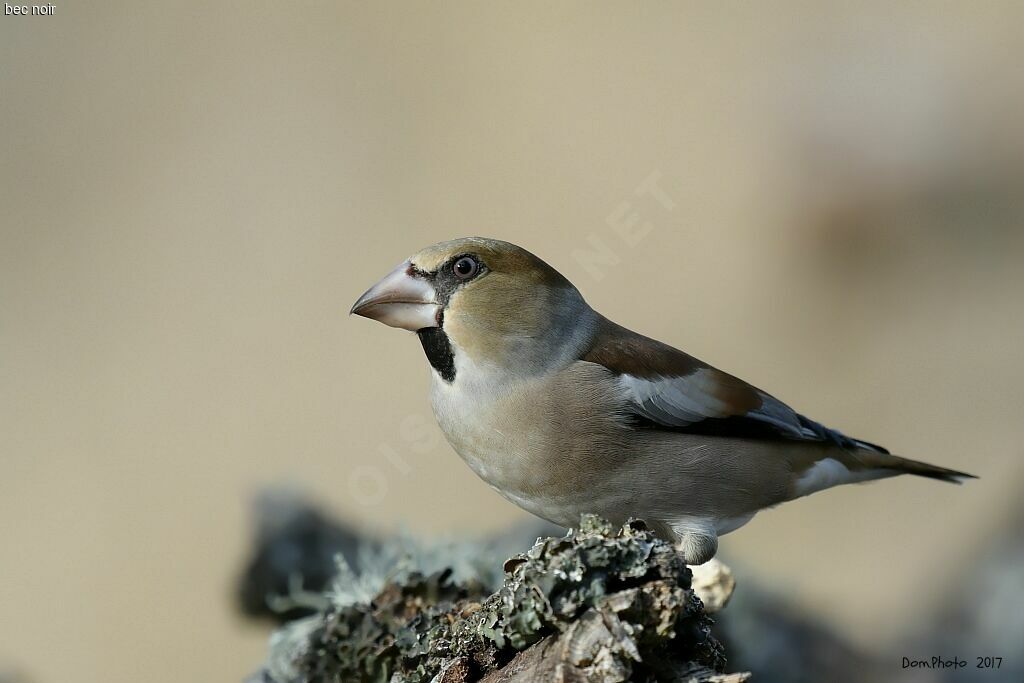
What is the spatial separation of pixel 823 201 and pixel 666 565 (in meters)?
2.37

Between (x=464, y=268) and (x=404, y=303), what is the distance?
10cm

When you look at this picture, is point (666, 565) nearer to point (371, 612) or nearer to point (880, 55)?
point (371, 612)

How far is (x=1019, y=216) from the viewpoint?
3.18 meters

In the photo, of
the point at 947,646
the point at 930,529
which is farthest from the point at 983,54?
the point at 947,646

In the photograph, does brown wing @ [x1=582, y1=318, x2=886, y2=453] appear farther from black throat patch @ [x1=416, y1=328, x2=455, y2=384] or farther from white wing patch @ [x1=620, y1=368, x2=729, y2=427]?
black throat patch @ [x1=416, y1=328, x2=455, y2=384]

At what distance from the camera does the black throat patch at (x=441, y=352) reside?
139 cm

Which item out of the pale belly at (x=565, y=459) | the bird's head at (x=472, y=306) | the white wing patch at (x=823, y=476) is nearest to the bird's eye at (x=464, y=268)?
the bird's head at (x=472, y=306)

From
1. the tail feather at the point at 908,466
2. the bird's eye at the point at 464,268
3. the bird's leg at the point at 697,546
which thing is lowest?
the bird's leg at the point at 697,546

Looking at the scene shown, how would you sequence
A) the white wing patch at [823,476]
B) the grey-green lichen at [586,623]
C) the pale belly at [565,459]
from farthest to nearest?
the white wing patch at [823,476]
the pale belly at [565,459]
the grey-green lichen at [586,623]

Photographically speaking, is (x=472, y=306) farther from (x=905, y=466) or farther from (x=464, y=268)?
(x=905, y=466)

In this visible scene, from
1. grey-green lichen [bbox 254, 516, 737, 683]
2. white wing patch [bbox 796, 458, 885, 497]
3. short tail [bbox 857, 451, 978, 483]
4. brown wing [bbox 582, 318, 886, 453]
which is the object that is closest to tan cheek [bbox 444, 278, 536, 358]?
brown wing [bbox 582, 318, 886, 453]

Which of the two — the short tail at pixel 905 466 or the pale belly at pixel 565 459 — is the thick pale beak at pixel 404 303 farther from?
the short tail at pixel 905 466

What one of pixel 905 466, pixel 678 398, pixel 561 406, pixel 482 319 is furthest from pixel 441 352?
pixel 905 466

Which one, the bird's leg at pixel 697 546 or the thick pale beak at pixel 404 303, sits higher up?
the thick pale beak at pixel 404 303
